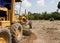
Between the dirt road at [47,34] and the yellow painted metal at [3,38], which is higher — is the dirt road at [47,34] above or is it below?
below

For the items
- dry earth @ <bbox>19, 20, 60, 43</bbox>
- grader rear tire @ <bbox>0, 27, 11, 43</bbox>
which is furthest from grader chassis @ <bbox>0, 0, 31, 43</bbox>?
dry earth @ <bbox>19, 20, 60, 43</bbox>

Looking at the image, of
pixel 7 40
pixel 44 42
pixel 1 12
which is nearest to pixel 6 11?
pixel 1 12

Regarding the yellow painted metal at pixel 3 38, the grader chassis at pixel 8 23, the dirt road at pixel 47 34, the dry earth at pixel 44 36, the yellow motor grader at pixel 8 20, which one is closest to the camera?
the yellow painted metal at pixel 3 38

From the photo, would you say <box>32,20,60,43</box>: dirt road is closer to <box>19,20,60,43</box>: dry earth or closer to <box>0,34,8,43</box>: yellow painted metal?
<box>19,20,60,43</box>: dry earth

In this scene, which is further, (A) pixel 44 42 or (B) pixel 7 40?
(A) pixel 44 42

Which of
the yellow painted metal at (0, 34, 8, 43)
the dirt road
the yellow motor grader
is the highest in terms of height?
the yellow motor grader

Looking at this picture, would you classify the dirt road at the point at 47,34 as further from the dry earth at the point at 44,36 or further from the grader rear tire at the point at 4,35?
the grader rear tire at the point at 4,35

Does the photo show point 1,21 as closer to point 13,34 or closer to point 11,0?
point 13,34

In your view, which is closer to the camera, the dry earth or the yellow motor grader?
the yellow motor grader

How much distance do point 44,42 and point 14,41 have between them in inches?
101

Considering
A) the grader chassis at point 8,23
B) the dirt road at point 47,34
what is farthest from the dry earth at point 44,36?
the grader chassis at point 8,23

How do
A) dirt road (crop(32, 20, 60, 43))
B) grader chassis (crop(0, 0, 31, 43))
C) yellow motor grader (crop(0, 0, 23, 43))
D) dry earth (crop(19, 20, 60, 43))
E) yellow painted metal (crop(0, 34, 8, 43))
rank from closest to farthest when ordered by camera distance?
yellow painted metal (crop(0, 34, 8, 43)), grader chassis (crop(0, 0, 31, 43)), yellow motor grader (crop(0, 0, 23, 43)), dry earth (crop(19, 20, 60, 43)), dirt road (crop(32, 20, 60, 43))

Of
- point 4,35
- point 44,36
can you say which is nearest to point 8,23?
point 4,35

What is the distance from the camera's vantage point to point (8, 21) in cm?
1170
